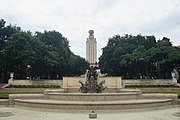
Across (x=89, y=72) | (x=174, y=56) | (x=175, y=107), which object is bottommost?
(x=175, y=107)

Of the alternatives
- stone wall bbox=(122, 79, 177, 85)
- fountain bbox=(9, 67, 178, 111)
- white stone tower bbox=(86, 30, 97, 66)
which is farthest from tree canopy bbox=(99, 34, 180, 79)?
white stone tower bbox=(86, 30, 97, 66)

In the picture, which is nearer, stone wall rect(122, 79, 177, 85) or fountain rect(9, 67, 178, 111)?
fountain rect(9, 67, 178, 111)

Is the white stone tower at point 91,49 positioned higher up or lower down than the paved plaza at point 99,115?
higher up

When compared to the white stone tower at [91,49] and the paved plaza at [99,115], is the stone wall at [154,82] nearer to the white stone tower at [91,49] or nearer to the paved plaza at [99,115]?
the paved plaza at [99,115]

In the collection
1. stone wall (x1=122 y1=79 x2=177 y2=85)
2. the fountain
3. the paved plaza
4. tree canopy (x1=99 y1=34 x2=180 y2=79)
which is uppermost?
tree canopy (x1=99 y1=34 x2=180 y2=79)

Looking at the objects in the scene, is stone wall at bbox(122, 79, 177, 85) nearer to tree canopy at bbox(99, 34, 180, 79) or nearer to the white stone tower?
tree canopy at bbox(99, 34, 180, 79)

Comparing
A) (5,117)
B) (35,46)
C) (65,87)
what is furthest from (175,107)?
(35,46)

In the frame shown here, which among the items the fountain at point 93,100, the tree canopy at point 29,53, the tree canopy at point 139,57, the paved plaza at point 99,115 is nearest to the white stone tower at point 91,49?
the tree canopy at point 139,57

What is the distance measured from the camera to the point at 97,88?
2039cm

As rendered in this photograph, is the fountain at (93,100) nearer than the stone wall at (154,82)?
Yes

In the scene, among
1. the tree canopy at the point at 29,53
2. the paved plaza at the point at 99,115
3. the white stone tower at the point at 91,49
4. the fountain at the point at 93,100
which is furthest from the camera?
the white stone tower at the point at 91,49

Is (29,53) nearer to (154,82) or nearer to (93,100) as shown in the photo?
(154,82)

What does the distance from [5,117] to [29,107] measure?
2.90 meters

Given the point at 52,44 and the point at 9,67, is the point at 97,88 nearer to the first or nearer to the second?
the point at 9,67
